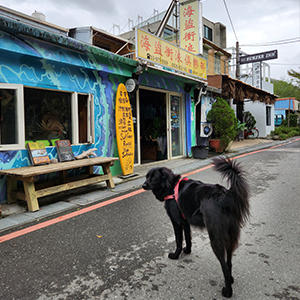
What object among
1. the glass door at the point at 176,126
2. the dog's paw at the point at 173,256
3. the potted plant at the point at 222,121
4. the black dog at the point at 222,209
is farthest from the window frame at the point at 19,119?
the potted plant at the point at 222,121

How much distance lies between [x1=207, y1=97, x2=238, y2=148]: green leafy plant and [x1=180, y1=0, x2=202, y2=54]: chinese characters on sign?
246cm

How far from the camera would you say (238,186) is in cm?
211

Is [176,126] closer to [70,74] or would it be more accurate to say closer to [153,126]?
[153,126]

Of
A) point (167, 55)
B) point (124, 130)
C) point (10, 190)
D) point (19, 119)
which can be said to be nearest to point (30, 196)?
point (10, 190)

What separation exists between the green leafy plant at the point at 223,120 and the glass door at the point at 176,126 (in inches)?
62.5

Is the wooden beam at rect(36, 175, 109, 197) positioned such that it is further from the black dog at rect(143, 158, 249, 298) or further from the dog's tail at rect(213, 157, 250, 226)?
the dog's tail at rect(213, 157, 250, 226)

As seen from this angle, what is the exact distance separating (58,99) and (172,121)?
15.9ft

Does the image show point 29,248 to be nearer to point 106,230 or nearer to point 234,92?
point 106,230

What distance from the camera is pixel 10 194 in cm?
482

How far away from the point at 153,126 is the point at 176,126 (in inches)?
35.6

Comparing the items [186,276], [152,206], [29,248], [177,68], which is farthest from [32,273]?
[177,68]

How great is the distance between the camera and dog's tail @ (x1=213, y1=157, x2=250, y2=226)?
2121mm

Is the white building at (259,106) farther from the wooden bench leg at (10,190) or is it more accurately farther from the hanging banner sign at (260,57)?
the wooden bench leg at (10,190)

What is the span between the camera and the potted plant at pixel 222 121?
10828 mm
